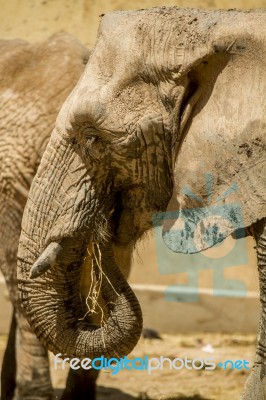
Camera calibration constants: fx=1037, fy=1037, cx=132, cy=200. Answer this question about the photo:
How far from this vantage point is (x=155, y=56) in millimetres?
3492

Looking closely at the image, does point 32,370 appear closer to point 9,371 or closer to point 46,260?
point 9,371

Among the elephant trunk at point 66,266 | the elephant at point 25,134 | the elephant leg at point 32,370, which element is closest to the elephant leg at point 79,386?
the elephant at point 25,134

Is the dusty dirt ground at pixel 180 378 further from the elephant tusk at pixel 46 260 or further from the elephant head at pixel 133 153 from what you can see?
the elephant tusk at pixel 46 260

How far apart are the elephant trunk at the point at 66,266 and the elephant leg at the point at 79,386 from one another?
1.27 meters

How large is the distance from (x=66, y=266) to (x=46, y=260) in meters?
0.14

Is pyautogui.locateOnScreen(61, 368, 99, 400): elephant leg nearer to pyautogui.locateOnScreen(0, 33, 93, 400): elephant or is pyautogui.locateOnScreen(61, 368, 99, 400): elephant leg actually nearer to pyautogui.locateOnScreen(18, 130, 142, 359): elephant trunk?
pyautogui.locateOnScreen(0, 33, 93, 400): elephant

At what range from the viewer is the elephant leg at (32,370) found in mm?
5051

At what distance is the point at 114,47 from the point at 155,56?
158 mm

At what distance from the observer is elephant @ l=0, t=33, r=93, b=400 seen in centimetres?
492

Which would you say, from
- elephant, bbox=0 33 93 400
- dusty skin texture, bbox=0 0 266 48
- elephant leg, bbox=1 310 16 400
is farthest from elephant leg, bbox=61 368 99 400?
dusty skin texture, bbox=0 0 266 48

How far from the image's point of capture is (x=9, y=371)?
18.0 ft

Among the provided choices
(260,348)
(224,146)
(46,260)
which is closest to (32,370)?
(46,260)

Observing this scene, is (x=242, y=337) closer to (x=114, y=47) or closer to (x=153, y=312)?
(x=153, y=312)

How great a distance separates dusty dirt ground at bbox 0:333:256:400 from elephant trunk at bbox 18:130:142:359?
187 cm
